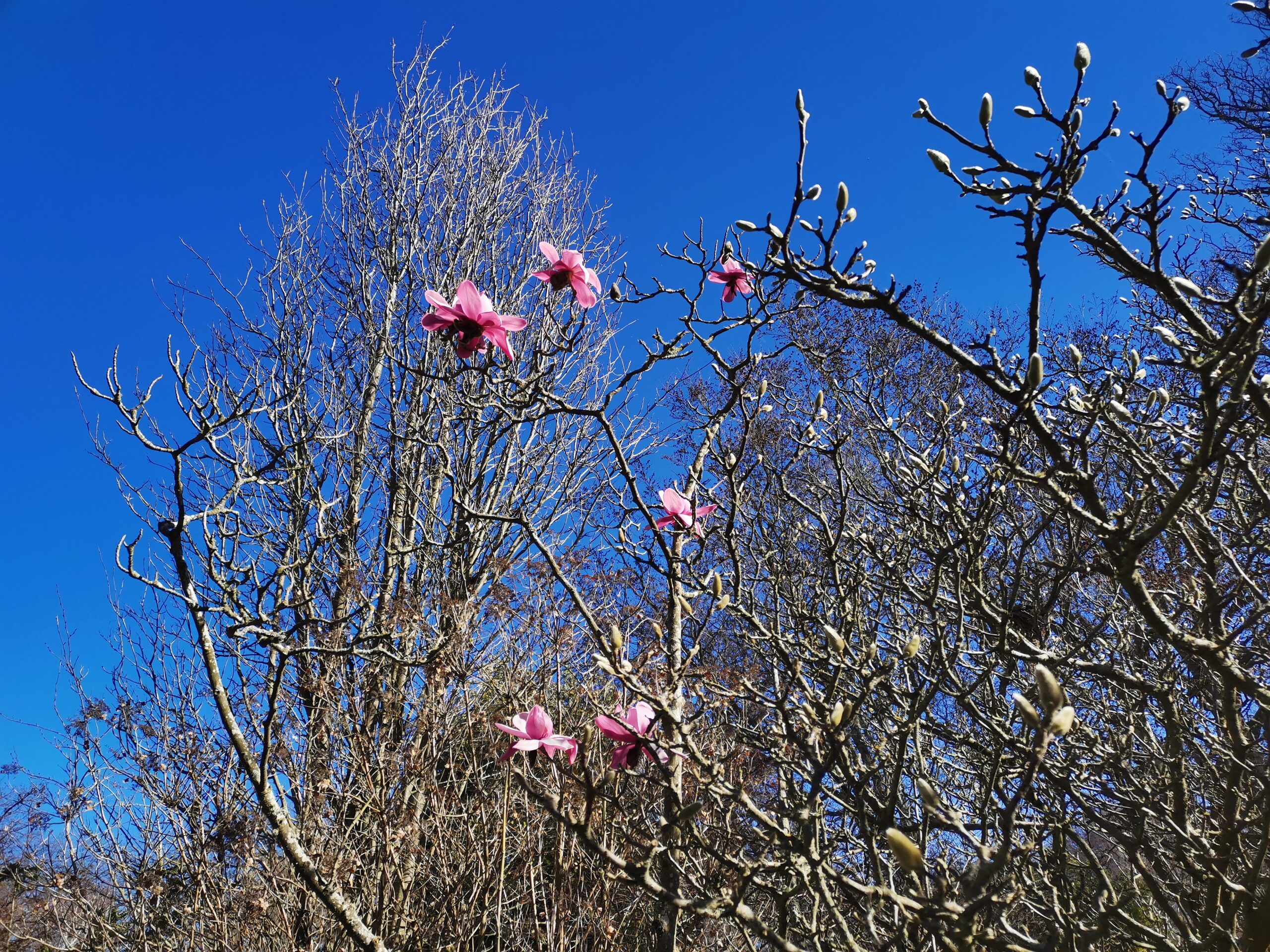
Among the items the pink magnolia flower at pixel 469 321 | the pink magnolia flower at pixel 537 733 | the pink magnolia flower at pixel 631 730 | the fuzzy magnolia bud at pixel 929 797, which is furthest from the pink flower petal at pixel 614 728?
the pink magnolia flower at pixel 469 321

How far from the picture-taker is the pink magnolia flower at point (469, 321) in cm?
175

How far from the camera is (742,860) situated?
129 cm

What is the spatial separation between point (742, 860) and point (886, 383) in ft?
19.5

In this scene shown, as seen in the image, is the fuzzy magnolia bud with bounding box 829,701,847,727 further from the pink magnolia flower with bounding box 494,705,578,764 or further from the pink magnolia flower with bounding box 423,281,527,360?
the pink magnolia flower with bounding box 423,281,527,360

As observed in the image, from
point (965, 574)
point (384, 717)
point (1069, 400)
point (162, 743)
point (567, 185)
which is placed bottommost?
point (965, 574)

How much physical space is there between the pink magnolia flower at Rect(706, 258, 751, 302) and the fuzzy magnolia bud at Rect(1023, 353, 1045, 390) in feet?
3.33

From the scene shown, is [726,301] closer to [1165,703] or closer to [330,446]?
[1165,703]

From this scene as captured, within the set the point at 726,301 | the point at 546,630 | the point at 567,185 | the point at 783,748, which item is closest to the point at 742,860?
the point at 783,748

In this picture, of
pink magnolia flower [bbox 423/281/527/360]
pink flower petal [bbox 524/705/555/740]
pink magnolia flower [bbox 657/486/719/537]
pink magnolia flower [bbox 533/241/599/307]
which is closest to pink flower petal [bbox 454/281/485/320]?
pink magnolia flower [bbox 423/281/527/360]

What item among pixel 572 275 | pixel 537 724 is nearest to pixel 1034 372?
pixel 537 724

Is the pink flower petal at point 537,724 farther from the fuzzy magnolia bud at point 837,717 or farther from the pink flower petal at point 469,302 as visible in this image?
the pink flower petal at point 469,302

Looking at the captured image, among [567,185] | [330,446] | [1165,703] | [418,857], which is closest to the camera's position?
[1165,703]

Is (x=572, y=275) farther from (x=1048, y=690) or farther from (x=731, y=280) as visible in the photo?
(x=1048, y=690)

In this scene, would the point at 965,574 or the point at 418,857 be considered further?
the point at 418,857
